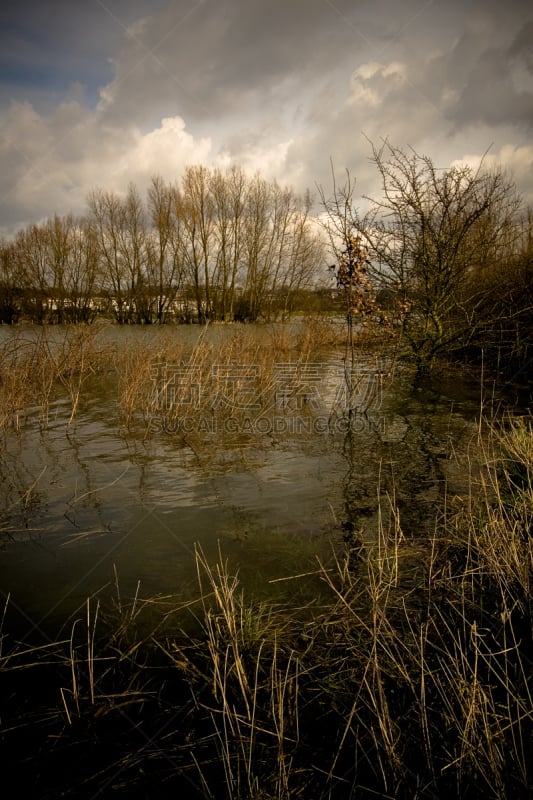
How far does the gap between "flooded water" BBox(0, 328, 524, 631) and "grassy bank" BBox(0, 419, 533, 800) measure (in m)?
0.36

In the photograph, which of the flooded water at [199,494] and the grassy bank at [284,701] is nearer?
the grassy bank at [284,701]

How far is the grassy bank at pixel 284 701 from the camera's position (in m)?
1.51

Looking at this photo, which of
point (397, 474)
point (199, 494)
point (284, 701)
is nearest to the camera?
point (284, 701)

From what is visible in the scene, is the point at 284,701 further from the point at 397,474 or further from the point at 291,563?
the point at 397,474

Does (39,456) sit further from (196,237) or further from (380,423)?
(196,237)

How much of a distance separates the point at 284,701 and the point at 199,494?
99.3 inches

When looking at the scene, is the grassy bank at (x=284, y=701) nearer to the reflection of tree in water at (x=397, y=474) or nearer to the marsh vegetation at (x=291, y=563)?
the marsh vegetation at (x=291, y=563)

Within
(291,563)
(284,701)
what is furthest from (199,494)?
(284,701)

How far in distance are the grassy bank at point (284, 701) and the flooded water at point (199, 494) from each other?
0.36 metres

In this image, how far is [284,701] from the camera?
1943 millimetres

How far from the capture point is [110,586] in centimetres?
289

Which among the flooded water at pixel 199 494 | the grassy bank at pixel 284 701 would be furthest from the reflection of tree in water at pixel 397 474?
the grassy bank at pixel 284 701

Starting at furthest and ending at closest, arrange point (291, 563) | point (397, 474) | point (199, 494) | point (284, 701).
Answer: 1. point (397, 474)
2. point (199, 494)
3. point (291, 563)
4. point (284, 701)

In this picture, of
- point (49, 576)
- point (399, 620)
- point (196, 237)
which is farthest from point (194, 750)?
point (196, 237)
